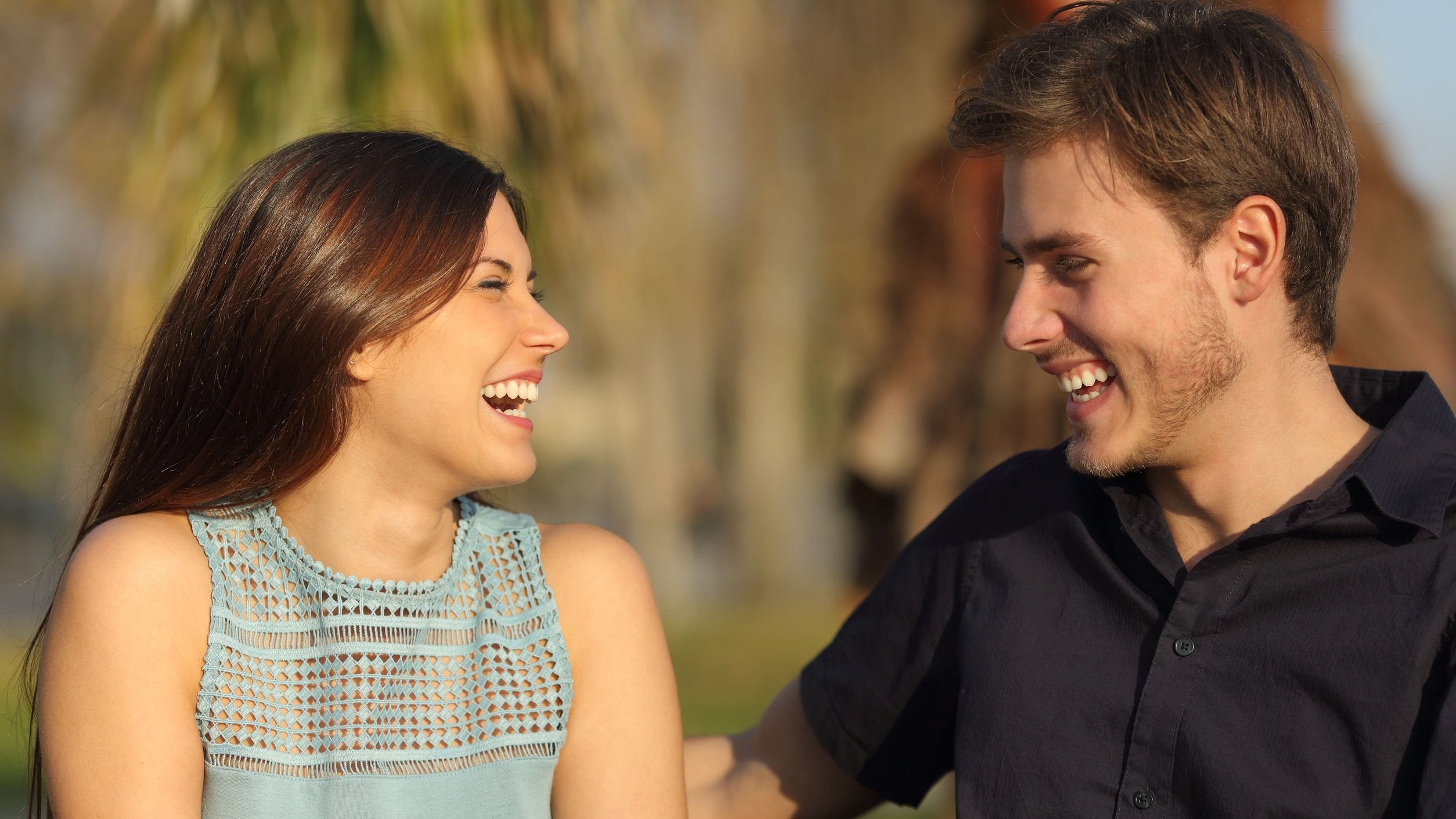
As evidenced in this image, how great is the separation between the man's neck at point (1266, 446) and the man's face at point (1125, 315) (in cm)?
4

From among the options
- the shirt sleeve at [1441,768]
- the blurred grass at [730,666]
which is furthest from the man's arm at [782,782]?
the blurred grass at [730,666]

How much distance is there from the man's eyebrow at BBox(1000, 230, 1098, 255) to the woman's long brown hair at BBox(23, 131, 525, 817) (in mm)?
972

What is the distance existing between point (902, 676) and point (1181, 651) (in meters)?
0.59

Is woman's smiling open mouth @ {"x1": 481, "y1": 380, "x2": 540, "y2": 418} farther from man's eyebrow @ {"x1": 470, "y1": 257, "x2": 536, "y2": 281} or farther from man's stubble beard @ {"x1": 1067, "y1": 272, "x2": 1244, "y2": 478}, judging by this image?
man's stubble beard @ {"x1": 1067, "y1": 272, "x2": 1244, "y2": 478}

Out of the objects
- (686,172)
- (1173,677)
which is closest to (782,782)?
(1173,677)

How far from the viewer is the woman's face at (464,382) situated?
2305mm

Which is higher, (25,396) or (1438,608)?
(1438,608)

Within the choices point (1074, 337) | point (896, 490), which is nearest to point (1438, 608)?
point (1074, 337)

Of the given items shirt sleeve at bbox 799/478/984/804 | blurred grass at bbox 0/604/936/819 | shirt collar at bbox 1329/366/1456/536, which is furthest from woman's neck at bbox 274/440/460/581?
blurred grass at bbox 0/604/936/819

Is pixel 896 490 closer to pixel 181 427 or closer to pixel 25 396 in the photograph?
pixel 181 427

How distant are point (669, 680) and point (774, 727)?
0.35m

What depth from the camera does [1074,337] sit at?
91.7 inches

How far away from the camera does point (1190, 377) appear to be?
2.24 meters

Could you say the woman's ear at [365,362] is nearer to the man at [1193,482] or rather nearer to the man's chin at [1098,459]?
the man at [1193,482]
